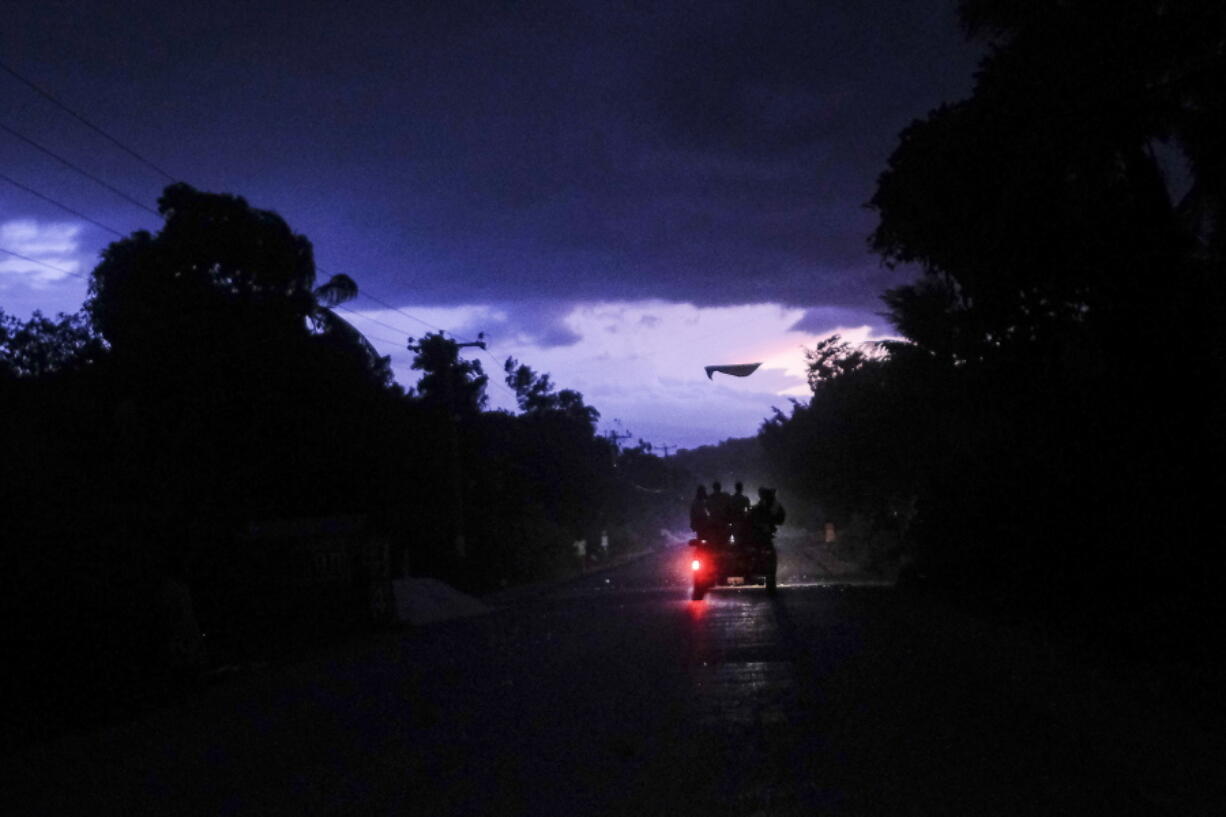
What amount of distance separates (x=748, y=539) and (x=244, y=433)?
16.8 m

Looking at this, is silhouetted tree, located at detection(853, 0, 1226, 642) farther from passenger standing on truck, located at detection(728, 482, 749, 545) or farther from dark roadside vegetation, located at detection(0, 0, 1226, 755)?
passenger standing on truck, located at detection(728, 482, 749, 545)

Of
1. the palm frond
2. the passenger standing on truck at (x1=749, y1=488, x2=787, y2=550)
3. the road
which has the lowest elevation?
the road

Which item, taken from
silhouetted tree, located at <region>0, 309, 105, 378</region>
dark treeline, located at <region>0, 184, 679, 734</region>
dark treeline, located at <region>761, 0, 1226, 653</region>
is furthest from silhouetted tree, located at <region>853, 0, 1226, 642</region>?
silhouetted tree, located at <region>0, 309, 105, 378</region>

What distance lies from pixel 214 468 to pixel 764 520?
1634 cm

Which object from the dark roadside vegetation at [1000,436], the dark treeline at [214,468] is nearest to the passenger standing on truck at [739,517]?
the dark roadside vegetation at [1000,436]

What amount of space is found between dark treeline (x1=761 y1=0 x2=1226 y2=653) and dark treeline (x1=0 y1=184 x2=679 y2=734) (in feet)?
41.3

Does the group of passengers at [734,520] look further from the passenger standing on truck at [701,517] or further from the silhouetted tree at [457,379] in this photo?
the silhouetted tree at [457,379]

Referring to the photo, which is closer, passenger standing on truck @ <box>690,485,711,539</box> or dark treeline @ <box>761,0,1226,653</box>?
dark treeline @ <box>761,0,1226,653</box>

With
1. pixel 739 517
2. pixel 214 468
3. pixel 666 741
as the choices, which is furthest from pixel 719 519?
pixel 666 741

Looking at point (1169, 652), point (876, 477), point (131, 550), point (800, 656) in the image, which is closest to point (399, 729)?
point (800, 656)

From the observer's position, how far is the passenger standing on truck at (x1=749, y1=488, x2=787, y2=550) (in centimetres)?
2664

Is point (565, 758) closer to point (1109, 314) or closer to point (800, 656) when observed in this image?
point (800, 656)

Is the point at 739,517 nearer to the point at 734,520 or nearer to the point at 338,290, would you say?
the point at 734,520

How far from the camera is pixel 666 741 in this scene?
32.2 feet
